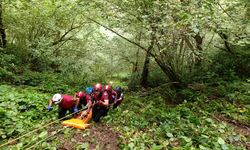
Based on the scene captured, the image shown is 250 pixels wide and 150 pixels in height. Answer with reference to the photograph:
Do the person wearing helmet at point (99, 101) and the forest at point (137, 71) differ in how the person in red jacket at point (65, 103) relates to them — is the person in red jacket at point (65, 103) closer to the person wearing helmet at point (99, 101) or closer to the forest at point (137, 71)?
the forest at point (137, 71)

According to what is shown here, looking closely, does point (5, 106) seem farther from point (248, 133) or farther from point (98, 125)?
point (248, 133)

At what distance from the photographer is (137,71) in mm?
16703

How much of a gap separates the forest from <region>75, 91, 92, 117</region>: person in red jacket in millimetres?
248

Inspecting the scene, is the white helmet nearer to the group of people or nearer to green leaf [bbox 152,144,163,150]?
the group of people

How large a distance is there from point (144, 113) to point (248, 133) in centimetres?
321

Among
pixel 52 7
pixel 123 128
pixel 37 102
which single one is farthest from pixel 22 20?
pixel 123 128

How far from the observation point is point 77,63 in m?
14.8

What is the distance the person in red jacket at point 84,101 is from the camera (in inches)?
303

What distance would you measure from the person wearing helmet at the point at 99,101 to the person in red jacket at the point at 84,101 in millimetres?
177

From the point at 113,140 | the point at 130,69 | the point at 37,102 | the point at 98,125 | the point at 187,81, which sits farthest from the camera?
the point at 130,69

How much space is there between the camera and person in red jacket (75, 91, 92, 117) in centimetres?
769

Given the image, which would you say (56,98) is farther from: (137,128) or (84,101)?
(137,128)

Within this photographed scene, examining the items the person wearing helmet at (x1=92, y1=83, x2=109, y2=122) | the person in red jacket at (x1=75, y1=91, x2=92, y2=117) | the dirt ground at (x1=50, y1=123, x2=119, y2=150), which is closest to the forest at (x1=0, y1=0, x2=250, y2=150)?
the dirt ground at (x1=50, y1=123, x2=119, y2=150)

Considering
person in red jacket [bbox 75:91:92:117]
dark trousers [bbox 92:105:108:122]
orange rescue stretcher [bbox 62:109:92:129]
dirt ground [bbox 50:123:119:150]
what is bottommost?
dirt ground [bbox 50:123:119:150]
